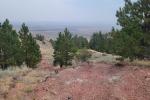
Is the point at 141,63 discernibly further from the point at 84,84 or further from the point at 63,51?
the point at 63,51

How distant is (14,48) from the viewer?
40.5 metres

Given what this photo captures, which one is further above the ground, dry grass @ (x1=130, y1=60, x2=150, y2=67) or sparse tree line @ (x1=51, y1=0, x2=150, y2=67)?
sparse tree line @ (x1=51, y1=0, x2=150, y2=67)

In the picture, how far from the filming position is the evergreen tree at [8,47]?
3984cm

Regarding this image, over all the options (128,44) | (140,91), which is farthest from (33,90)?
(128,44)

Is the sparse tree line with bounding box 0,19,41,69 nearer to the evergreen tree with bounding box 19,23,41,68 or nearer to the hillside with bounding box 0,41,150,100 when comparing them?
the evergreen tree with bounding box 19,23,41,68

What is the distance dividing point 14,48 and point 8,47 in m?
0.84

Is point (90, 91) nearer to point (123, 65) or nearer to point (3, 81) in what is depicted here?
point (123, 65)

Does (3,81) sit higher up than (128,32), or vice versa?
(128,32)

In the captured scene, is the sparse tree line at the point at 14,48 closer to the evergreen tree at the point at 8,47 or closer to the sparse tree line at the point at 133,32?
the evergreen tree at the point at 8,47

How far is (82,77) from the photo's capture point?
1717 cm

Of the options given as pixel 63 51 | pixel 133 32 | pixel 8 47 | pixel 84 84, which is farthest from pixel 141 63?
pixel 63 51

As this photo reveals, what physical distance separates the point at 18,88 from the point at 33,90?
993mm

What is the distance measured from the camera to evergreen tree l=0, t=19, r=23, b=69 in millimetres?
39844

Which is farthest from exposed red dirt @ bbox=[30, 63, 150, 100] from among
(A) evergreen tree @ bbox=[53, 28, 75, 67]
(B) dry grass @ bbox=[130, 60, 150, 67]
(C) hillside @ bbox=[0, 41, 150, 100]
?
(A) evergreen tree @ bbox=[53, 28, 75, 67]
